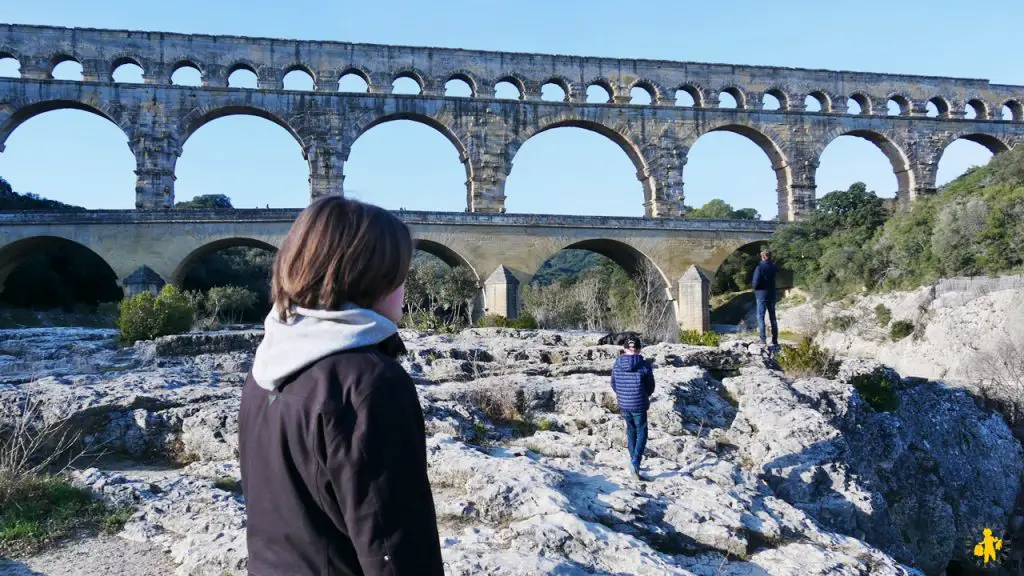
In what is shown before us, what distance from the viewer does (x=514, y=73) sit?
1002 inches

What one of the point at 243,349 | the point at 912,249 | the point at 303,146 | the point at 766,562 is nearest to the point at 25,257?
the point at 303,146

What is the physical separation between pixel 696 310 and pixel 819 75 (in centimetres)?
1202

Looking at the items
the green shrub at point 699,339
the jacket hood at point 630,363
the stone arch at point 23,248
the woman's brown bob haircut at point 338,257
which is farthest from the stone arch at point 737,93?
the woman's brown bob haircut at point 338,257

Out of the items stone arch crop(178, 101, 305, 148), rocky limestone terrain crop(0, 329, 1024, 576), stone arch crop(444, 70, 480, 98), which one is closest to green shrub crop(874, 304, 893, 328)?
rocky limestone terrain crop(0, 329, 1024, 576)

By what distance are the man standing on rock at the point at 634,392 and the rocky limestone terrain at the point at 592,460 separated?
0.25m

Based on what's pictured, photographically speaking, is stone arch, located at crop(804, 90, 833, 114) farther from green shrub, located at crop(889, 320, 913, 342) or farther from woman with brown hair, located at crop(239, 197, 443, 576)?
woman with brown hair, located at crop(239, 197, 443, 576)

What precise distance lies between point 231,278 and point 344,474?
32568 millimetres

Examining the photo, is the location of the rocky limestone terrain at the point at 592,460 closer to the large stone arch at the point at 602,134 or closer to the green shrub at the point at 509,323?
the green shrub at the point at 509,323

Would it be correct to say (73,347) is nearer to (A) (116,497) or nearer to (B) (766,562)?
(A) (116,497)

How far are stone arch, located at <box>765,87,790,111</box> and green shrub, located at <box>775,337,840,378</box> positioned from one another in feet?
66.1

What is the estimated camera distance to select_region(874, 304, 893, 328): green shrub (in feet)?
64.6

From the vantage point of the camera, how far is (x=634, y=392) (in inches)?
219

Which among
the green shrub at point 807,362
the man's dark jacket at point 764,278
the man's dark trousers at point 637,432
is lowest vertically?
A: the man's dark trousers at point 637,432

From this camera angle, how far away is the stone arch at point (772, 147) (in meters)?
26.2
